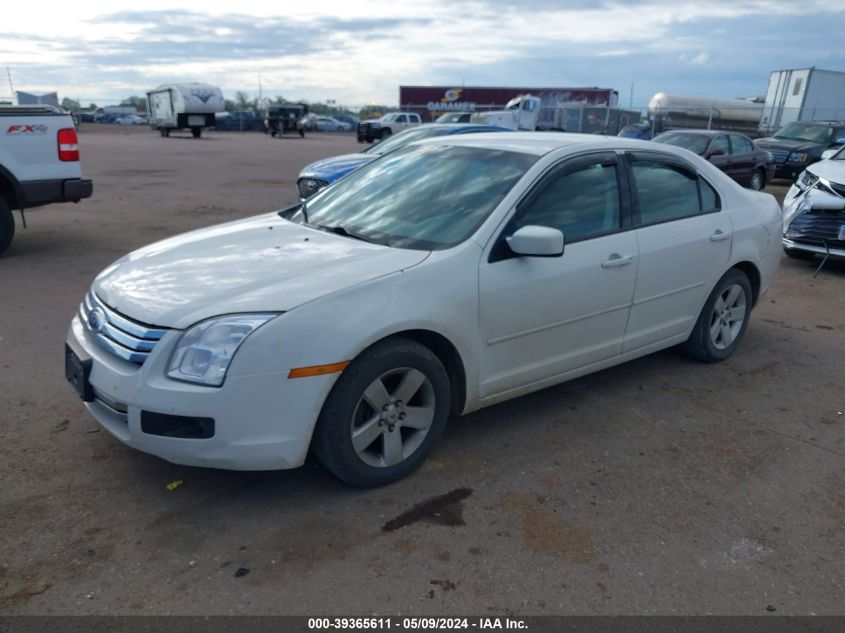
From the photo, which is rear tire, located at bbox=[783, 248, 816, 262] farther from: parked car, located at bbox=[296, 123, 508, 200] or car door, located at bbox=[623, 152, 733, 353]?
car door, located at bbox=[623, 152, 733, 353]

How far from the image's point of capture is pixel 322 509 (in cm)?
321

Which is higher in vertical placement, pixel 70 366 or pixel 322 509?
pixel 70 366

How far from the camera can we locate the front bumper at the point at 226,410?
9.52 ft

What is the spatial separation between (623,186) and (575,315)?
3.10ft

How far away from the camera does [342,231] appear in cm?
396

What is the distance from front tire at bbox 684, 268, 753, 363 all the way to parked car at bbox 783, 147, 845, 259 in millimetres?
3475

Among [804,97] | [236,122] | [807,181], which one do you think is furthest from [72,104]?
[807,181]

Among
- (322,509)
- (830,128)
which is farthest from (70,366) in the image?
(830,128)

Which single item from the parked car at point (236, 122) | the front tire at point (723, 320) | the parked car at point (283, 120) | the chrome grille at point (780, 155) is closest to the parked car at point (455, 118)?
the chrome grille at point (780, 155)

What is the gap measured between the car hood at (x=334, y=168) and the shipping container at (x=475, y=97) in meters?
37.0

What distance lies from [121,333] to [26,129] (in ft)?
19.4

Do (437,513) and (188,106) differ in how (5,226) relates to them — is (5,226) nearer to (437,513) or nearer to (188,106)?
(437,513)

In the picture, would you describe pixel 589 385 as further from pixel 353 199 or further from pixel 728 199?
pixel 353 199
